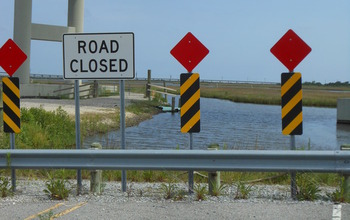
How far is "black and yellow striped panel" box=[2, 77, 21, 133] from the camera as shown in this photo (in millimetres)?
8414

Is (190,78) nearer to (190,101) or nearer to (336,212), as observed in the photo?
(190,101)

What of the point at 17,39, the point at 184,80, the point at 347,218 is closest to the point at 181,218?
the point at 347,218

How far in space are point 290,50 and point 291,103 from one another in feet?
2.62

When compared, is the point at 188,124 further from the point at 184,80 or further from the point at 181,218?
the point at 181,218

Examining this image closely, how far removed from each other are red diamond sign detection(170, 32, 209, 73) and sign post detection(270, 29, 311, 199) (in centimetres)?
112

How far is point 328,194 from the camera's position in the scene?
7.23 meters

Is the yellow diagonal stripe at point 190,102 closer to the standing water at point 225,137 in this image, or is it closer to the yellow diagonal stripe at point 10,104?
the yellow diagonal stripe at point 10,104

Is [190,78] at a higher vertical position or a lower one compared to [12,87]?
higher

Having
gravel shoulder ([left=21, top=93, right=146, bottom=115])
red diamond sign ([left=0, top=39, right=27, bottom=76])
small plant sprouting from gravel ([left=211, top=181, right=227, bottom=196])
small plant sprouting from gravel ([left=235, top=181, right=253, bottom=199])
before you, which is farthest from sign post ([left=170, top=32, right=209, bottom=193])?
gravel shoulder ([left=21, top=93, right=146, bottom=115])

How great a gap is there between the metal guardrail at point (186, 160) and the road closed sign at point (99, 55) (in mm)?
1338

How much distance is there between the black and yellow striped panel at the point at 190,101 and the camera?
812 centimetres

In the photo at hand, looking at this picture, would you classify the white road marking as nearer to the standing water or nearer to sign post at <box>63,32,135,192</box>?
sign post at <box>63,32,135,192</box>

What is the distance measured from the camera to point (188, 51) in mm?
8109

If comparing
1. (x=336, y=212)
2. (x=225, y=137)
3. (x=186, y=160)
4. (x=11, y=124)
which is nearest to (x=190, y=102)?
(x=186, y=160)
